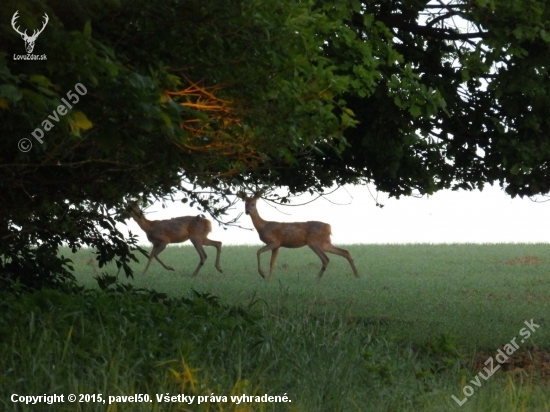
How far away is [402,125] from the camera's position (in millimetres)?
10180

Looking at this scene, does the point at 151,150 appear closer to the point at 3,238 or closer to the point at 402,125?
the point at 3,238

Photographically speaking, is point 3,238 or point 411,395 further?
point 3,238

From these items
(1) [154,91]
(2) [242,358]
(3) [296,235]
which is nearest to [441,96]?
(2) [242,358]

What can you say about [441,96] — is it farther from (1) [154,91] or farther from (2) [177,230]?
(2) [177,230]

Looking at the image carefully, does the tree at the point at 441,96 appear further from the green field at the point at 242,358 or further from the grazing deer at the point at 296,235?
the grazing deer at the point at 296,235

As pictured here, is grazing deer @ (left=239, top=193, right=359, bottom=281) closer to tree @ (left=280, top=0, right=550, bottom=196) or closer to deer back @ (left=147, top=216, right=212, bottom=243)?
deer back @ (left=147, top=216, right=212, bottom=243)

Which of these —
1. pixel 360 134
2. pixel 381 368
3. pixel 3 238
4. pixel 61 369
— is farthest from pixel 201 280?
pixel 61 369

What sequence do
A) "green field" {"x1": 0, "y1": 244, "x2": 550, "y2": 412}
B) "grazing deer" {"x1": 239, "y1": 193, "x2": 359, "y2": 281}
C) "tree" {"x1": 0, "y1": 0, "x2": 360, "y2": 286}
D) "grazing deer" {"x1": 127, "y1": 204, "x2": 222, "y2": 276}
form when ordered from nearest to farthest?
"tree" {"x1": 0, "y1": 0, "x2": 360, "y2": 286} < "green field" {"x1": 0, "y1": 244, "x2": 550, "y2": 412} < "grazing deer" {"x1": 239, "y1": 193, "x2": 359, "y2": 281} < "grazing deer" {"x1": 127, "y1": 204, "x2": 222, "y2": 276}

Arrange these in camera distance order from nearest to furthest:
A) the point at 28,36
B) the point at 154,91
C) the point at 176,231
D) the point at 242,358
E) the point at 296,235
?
the point at 28,36
the point at 154,91
the point at 242,358
the point at 296,235
the point at 176,231

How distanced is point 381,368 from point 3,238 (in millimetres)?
3736

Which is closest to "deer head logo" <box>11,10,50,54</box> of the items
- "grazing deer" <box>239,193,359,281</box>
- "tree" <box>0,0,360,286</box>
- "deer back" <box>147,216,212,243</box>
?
"tree" <box>0,0,360,286</box>

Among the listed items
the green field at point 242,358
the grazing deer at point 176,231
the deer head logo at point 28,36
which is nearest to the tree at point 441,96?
the green field at point 242,358

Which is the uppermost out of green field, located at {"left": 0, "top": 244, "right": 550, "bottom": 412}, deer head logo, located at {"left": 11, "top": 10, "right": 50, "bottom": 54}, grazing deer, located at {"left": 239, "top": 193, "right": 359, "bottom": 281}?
deer head logo, located at {"left": 11, "top": 10, "right": 50, "bottom": 54}

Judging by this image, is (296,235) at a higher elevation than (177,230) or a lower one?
lower
